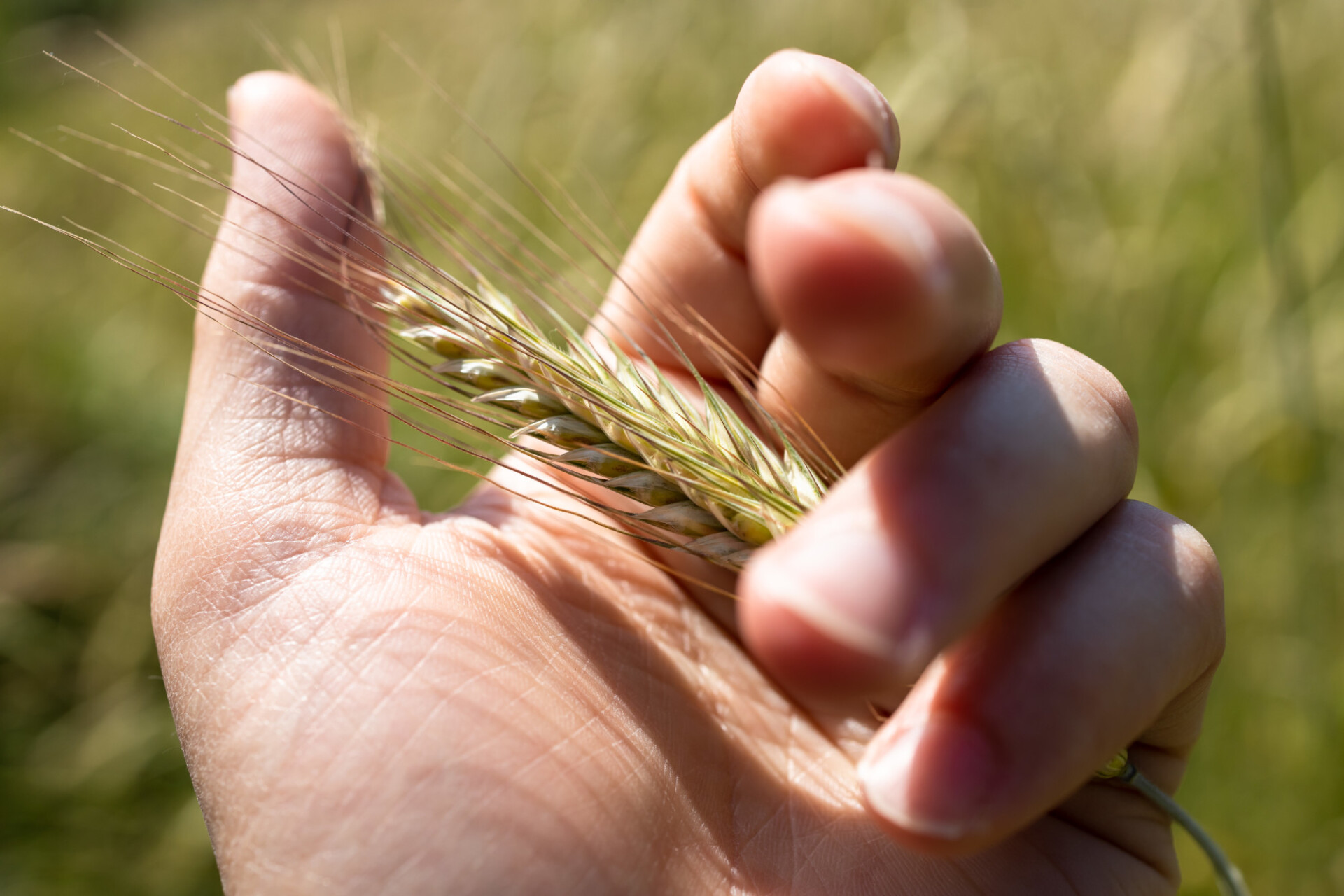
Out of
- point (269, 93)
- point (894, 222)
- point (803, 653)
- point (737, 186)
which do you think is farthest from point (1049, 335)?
point (269, 93)

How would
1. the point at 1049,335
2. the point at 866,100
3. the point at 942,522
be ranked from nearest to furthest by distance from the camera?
the point at 942,522 → the point at 866,100 → the point at 1049,335

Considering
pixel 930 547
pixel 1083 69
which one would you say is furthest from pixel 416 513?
pixel 1083 69

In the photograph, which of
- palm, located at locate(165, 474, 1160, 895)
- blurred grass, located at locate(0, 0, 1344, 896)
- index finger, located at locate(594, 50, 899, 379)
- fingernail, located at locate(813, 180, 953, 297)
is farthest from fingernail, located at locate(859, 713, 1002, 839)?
index finger, located at locate(594, 50, 899, 379)

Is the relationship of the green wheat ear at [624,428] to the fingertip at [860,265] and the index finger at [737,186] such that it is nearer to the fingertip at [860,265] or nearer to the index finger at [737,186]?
the index finger at [737,186]

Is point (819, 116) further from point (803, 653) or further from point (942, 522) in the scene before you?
point (803, 653)

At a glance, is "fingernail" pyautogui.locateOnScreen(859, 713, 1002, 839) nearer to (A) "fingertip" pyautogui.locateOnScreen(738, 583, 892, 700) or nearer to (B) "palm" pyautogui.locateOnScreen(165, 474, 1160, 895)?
(A) "fingertip" pyautogui.locateOnScreen(738, 583, 892, 700)

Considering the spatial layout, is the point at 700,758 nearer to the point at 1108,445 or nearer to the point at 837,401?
the point at 837,401
